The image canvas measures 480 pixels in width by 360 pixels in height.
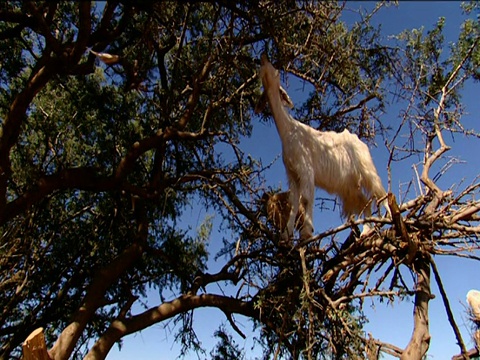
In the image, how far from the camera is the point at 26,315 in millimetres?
7535

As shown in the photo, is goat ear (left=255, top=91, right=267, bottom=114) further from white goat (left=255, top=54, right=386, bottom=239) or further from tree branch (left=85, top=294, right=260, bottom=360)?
tree branch (left=85, top=294, right=260, bottom=360)

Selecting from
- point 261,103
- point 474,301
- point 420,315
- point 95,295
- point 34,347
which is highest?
point 261,103

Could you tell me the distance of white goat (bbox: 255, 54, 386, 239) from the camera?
567 cm

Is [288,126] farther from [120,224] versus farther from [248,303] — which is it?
[120,224]

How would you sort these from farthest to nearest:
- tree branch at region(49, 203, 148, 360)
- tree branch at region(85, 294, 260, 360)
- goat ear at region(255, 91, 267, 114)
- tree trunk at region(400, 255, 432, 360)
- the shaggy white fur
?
goat ear at region(255, 91, 267, 114)
tree branch at region(85, 294, 260, 360)
tree branch at region(49, 203, 148, 360)
the shaggy white fur
tree trunk at region(400, 255, 432, 360)

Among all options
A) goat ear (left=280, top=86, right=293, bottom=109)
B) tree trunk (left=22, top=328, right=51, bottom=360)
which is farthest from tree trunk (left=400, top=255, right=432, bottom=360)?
tree trunk (left=22, top=328, right=51, bottom=360)

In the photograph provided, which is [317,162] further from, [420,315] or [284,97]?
[420,315]

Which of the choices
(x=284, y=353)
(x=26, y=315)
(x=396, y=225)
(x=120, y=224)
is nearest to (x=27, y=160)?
(x=120, y=224)

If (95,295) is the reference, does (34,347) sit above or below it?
below

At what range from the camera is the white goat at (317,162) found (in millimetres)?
5668

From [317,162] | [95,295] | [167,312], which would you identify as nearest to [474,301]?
[317,162]

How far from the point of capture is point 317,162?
229 inches

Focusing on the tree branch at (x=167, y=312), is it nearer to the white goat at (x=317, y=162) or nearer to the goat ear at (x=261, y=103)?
the white goat at (x=317, y=162)

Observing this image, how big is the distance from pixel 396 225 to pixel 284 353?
1919 millimetres
